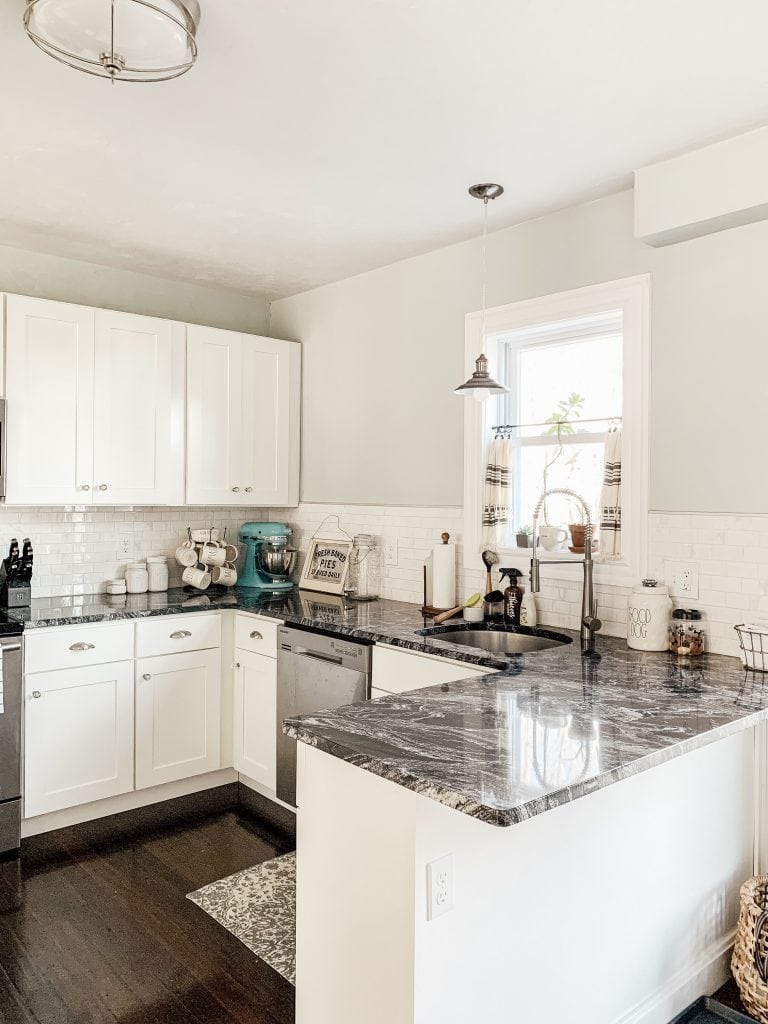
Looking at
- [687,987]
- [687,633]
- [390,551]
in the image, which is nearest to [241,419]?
[390,551]

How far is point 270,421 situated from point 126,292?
102 centimetres

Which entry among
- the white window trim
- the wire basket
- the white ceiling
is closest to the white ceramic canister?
the white window trim

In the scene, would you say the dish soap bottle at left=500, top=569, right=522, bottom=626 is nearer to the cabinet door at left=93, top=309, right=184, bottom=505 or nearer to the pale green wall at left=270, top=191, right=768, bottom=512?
the pale green wall at left=270, top=191, right=768, bottom=512

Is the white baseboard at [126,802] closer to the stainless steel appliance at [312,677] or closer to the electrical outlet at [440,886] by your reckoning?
the stainless steel appliance at [312,677]

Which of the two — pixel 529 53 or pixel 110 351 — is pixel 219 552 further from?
pixel 529 53

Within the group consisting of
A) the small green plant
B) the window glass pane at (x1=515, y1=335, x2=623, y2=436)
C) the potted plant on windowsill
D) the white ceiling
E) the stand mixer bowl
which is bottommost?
the stand mixer bowl

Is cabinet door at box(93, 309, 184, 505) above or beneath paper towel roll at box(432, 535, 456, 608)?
above

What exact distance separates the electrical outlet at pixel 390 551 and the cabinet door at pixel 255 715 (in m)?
0.77

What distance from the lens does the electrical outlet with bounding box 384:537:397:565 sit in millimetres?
3873

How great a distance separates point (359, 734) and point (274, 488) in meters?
2.83

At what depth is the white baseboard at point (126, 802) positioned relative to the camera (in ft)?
10.9

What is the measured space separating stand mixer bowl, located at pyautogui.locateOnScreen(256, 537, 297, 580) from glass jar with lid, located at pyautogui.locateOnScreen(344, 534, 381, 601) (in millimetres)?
491

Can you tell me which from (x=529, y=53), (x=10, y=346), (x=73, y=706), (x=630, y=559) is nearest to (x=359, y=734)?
(x=630, y=559)

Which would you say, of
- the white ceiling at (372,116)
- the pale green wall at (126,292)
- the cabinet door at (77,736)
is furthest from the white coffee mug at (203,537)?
the white ceiling at (372,116)
